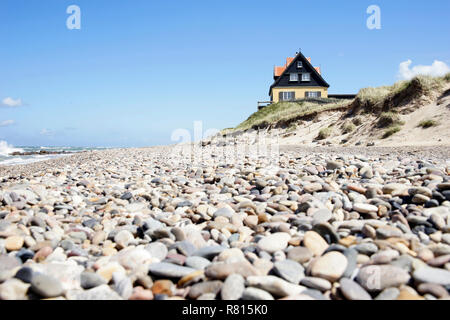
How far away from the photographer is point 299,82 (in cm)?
4094

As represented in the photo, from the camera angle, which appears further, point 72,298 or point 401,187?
point 401,187

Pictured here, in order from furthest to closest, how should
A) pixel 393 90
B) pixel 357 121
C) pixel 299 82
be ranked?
pixel 299 82 < pixel 357 121 < pixel 393 90

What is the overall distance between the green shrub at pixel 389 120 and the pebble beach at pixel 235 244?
9100mm

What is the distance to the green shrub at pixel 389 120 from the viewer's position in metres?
12.3

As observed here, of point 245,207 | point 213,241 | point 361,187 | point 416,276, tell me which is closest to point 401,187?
point 361,187

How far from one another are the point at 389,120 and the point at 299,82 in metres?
29.8

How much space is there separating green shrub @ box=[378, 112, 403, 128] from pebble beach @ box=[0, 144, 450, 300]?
910cm

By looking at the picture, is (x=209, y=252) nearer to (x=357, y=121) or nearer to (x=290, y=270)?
(x=290, y=270)

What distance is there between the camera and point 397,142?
10.9m

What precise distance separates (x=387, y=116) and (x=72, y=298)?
1301cm

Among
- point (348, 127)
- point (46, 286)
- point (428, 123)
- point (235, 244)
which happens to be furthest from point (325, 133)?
point (46, 286)

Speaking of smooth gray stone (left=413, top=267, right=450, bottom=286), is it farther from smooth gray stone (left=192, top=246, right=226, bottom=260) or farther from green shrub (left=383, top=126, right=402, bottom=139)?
green shrub (left=383, top=126, right=402, bottom=139)

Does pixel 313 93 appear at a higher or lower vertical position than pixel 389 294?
higher
